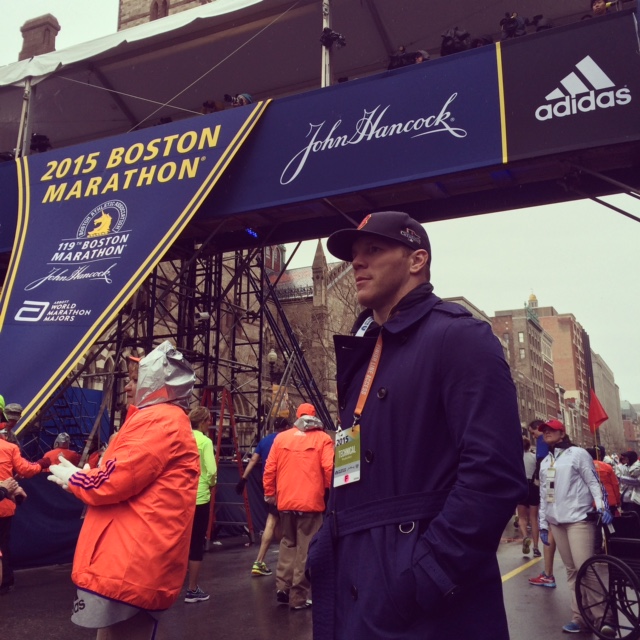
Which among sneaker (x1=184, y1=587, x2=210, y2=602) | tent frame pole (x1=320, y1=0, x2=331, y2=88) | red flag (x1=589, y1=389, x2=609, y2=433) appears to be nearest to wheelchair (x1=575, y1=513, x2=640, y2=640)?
sneaker (x1=184, y1=587, x2=210, y2=602)

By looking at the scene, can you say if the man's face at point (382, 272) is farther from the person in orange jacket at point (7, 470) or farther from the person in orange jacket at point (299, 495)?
the person in orange jacket at point (7, 470)

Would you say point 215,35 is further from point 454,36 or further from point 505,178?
point 505,178

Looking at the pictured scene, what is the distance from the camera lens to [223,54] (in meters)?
12.9

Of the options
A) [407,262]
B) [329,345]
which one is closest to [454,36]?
[407,262]

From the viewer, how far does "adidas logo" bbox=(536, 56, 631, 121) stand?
8352mm

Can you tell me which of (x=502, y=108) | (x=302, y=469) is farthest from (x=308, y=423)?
(x=502, y=108)

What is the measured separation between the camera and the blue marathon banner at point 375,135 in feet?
A: 29.7

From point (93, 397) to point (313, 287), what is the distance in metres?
29.4

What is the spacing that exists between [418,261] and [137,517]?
1.93 metres

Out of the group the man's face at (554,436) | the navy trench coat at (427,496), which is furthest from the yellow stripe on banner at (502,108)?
the navy trench coat at (427,496)

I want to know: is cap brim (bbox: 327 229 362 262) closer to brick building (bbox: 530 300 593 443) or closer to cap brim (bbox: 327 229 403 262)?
cap brim (bbox: 327 229 403 262)

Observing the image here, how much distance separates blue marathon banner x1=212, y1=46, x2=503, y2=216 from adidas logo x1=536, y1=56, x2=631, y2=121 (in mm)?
700

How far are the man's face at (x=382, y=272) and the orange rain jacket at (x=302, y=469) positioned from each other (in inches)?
195

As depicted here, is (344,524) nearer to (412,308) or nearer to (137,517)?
Answer: (412,308)
